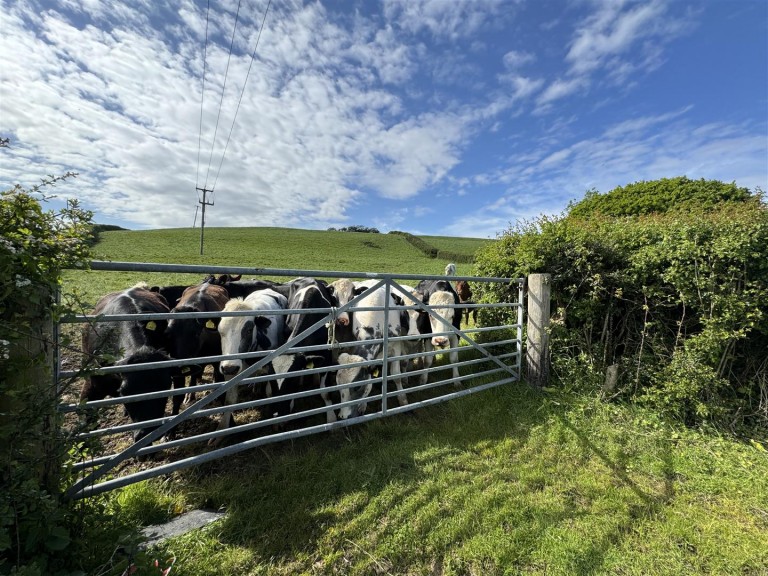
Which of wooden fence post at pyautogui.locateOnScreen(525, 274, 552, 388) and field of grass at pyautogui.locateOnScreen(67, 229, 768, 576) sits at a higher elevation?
wooden fence post at pyautogui.locateOnScreen(525, 274, 552, 388)

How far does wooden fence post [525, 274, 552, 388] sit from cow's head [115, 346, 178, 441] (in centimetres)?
446

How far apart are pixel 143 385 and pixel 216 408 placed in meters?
0.88

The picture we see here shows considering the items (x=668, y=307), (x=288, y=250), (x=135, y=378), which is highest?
(x=288, y=250)

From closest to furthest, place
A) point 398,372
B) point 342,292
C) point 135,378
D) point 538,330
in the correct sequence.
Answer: point 135,378 < point 398,372 < point 538,330 < point 342,292

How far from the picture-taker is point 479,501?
2697mm

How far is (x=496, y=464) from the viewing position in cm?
320

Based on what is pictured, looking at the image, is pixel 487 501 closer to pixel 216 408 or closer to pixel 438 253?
pixel 216 408

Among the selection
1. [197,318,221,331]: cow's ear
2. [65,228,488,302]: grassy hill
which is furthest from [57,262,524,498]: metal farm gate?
[65,228,488,302]: grassy hill

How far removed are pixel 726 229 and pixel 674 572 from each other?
3542mm

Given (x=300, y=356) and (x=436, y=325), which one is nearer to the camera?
(x=300, y=356)

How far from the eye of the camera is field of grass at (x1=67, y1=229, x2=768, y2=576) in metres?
2.22

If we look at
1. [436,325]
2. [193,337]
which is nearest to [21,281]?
[193,337]

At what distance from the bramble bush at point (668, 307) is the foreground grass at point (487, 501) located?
533 mm

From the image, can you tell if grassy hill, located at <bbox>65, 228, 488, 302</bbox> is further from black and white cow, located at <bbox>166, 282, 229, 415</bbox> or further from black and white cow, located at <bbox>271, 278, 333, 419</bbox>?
black and white cow, located at <bbox>271, 278, 333, 419</bbox>
